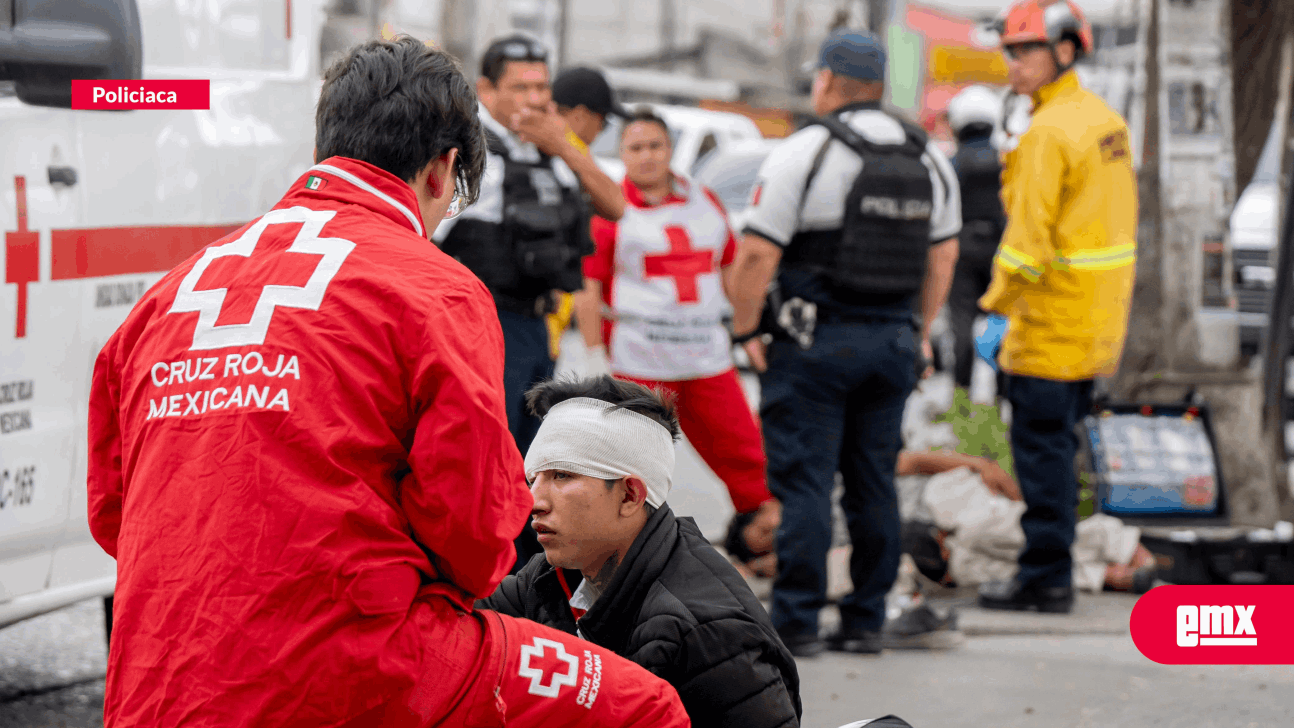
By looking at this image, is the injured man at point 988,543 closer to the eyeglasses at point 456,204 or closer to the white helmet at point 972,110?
the eyeglasses at point 456,204

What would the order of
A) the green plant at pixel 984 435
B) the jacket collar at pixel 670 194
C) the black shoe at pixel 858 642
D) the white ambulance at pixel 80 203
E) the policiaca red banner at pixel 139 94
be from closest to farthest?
the white ambulance at pixel 80 203, the policiaca red banner at pixel 139 94, the black shoe at pixel 858 642, the jacket collar at pixel 670 194, the green plant at pixel 984 435

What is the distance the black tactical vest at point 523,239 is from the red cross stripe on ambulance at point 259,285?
2.27 m

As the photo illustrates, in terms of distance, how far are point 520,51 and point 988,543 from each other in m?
2.50

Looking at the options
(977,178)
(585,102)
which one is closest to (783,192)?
(585,102)

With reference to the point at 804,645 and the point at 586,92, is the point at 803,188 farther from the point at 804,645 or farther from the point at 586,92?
the point at 804,645

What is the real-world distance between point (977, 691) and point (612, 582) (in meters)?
2.18

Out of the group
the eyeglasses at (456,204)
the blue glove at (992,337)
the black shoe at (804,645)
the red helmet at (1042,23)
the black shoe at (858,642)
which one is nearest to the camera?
the eyeglasses at (456,204)

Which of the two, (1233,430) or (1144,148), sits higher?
(1144,148)

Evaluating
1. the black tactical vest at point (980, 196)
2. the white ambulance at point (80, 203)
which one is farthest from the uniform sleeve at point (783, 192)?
the black tactical vest at point (980, 196)

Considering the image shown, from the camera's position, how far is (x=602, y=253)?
18.6ft

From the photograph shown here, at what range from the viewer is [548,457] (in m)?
2.53

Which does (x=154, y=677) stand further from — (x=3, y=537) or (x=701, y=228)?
(x=701, y=228)

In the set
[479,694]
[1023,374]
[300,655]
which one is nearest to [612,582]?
[479,694]

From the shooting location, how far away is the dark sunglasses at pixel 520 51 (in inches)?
178
